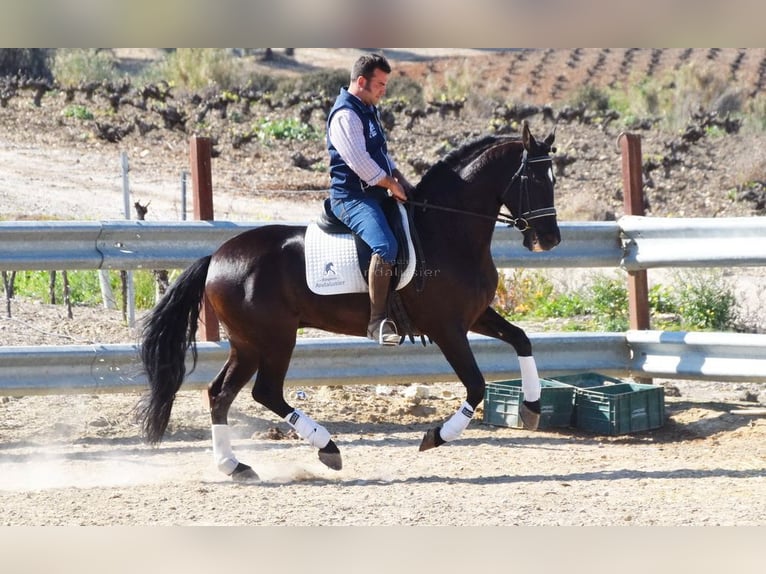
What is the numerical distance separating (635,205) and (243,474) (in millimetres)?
4489

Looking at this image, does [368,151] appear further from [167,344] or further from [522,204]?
[167,344]

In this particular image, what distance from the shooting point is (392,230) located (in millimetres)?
7633

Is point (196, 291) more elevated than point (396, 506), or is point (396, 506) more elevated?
point (196, 291)

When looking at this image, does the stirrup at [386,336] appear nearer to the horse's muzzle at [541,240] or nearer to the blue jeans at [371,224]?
the blue jeans at [371,224]

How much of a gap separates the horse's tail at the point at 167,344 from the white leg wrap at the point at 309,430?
2.86ft

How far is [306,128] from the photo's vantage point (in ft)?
86.0

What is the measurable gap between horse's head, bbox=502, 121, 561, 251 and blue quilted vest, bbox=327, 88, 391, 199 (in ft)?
3.13

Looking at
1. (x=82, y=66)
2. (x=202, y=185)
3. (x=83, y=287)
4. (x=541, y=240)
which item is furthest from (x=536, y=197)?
(x=82, y=66)

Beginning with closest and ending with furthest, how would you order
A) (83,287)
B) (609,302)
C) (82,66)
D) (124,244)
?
(124,244) → (609,302) → (83,287) → (82,66)

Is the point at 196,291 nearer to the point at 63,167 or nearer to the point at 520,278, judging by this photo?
the point at 520,278

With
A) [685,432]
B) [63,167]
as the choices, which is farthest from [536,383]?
[63,167]

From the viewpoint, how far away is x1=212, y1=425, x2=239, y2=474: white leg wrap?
7.61 m

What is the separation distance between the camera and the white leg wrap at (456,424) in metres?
7.51

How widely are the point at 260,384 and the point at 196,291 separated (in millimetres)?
819
